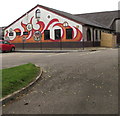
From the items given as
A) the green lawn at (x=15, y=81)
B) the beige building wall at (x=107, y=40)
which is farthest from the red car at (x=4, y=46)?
the beige building wall at (x=107, y=40)

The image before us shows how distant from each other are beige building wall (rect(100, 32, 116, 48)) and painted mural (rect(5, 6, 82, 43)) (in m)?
7.64

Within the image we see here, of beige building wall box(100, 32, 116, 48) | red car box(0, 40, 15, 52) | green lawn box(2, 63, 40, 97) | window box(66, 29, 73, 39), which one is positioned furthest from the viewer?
beige building wall box(100, 32, 116, 48)

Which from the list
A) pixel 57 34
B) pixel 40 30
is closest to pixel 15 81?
pixel 57 34

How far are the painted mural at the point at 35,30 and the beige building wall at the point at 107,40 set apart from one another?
25.1 ft

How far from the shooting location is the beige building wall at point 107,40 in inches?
1393

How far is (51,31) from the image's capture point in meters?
32.5

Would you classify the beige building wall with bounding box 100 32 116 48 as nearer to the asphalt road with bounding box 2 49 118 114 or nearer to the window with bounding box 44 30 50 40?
the window with bounding box 44 30 50 40

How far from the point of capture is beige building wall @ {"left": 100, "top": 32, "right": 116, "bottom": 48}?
35.4 meters

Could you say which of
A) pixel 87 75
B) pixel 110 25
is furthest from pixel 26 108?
pixel 110 25

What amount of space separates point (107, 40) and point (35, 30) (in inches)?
512

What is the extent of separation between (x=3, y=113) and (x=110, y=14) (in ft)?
163

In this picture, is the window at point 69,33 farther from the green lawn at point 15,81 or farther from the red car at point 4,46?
the green lawn at point 15,81

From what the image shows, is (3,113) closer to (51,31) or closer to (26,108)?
(26,108)

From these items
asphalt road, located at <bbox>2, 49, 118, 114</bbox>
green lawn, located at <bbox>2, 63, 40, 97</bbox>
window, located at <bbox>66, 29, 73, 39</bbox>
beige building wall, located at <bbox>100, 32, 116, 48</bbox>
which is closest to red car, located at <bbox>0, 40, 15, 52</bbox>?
window, located at <bbox>66, 29, 73, 39</bbox>
